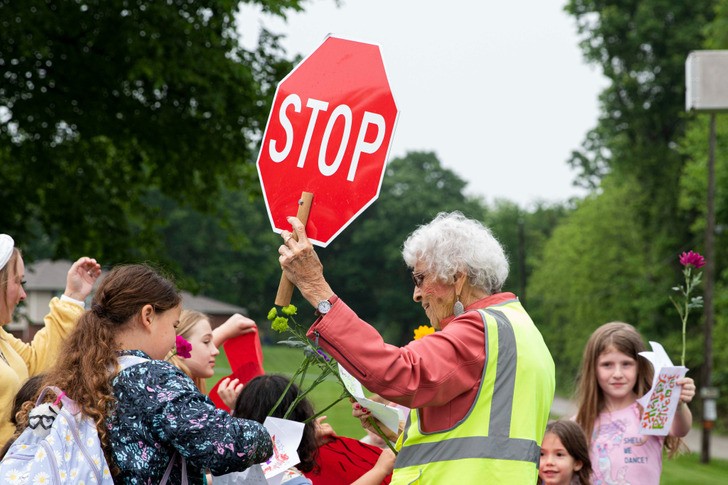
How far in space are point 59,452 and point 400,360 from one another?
100 centimetres

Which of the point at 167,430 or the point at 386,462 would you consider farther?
the point at 386,462

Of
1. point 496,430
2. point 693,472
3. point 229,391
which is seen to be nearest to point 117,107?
point 229,391

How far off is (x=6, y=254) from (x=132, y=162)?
1152 cm

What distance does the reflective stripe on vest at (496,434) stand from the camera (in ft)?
10.3

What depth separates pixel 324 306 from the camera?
10.0ft

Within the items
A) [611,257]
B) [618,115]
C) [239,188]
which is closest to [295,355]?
[611,257]

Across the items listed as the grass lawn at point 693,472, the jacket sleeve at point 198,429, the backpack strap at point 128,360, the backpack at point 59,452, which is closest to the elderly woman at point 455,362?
the jacket sleeve at point 198,429

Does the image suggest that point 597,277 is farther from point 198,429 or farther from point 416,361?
point 198,429

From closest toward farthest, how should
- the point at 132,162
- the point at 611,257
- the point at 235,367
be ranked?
the point at 235,367, the point at 132,162, the point at 611,257

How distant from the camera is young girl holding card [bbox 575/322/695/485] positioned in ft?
15.6

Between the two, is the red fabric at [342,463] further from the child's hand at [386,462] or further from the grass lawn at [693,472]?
the grass lawn at [693,472]

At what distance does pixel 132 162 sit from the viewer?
1527 cm

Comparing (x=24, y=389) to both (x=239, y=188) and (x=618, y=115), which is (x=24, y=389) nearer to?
(x=239, y=188)

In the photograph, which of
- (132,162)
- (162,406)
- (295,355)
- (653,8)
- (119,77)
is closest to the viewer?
(162,406)
